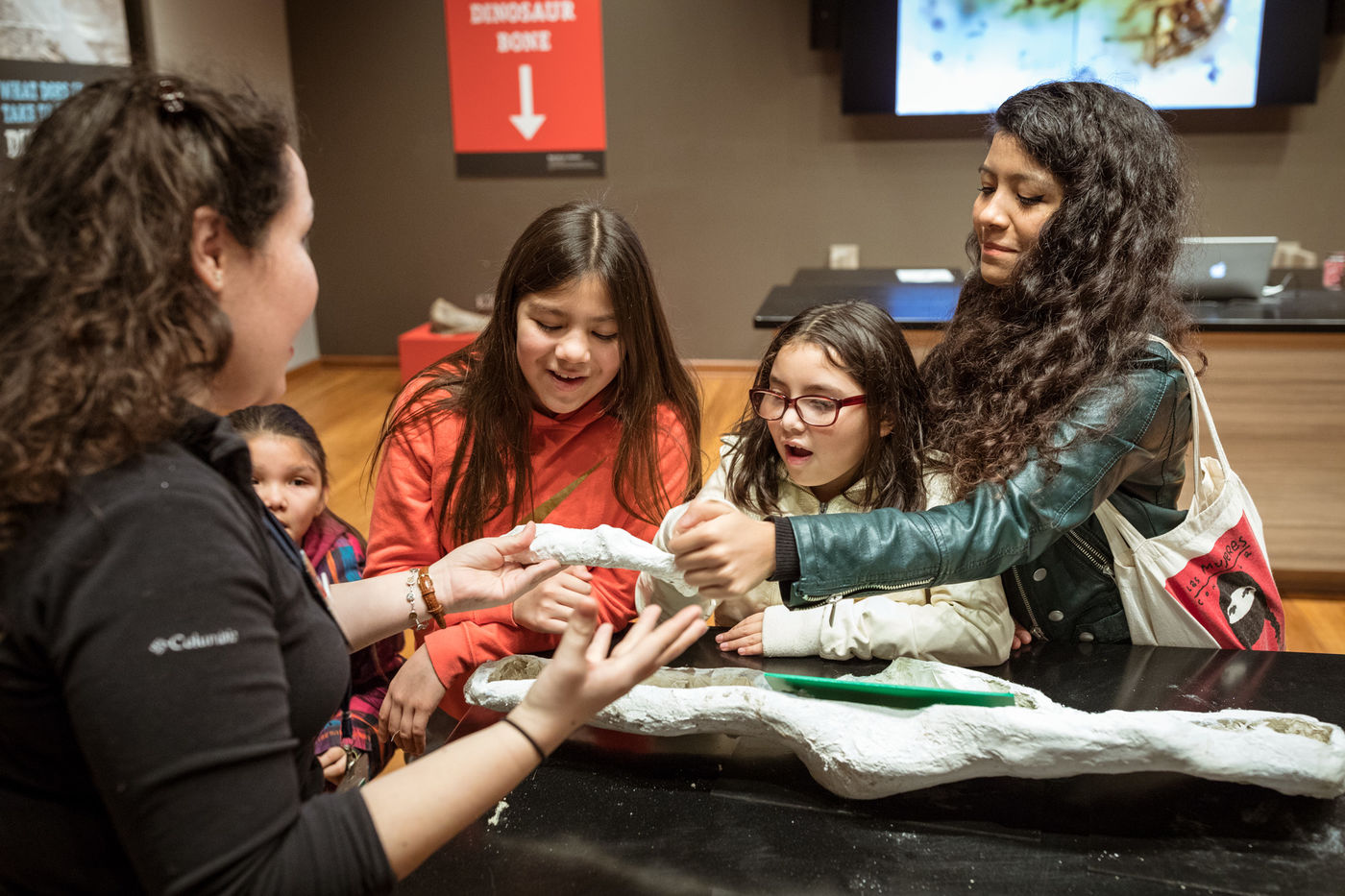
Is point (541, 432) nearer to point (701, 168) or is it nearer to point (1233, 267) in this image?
point (1233, 267)

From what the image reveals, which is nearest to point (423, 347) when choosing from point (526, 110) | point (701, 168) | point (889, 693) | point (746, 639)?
point (526, 110)

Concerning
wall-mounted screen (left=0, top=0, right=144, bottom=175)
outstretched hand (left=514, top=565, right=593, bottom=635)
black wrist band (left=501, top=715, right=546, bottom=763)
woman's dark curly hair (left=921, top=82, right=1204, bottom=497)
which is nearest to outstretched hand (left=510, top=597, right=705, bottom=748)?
black wrist band (left=501, top=715, right=546, bottom=763)

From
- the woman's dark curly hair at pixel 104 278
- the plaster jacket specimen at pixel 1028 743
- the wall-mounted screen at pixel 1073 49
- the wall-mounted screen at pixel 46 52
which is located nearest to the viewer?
the woman's dark curly hair at pixel 104 278

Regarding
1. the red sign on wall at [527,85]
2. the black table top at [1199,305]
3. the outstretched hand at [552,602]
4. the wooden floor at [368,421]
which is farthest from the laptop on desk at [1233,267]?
the red sign on wall at [527,85]

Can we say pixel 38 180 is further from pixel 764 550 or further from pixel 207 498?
pixel 764 550

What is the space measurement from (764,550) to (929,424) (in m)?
0.53

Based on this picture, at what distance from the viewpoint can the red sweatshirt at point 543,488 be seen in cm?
176

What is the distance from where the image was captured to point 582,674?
0.95m

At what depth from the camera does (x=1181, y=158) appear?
5.43 ft

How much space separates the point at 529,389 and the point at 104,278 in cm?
102

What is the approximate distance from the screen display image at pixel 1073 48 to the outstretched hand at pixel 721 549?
168 inches

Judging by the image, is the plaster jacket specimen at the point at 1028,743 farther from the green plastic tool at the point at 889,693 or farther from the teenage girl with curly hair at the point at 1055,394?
the teenage girl with curly hair at the point at 1055,394

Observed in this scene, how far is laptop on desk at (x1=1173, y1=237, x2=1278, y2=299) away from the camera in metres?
3.22

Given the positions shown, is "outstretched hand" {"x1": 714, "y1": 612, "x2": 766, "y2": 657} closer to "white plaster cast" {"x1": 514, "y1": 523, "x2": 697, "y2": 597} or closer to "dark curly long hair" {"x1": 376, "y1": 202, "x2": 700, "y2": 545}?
"white plaster cast" {"x1": 514, "y1": 523, "x2": 697, "y2": 597}
